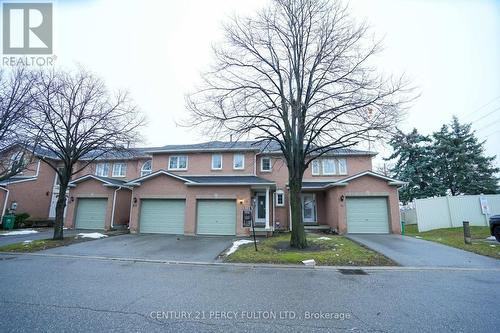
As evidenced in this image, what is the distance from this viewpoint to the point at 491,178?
25312 millimetres

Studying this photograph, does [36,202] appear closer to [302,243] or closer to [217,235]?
[217,235]

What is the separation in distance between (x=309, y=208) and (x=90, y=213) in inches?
699

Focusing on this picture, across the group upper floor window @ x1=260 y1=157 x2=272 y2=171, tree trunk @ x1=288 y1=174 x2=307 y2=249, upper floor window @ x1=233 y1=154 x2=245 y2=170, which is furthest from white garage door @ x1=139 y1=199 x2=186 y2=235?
tree trunk @ x1=288 y1=174 x2=307 y2=249

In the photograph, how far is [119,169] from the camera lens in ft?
74.8

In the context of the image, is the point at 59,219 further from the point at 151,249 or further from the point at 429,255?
the point at 429,255

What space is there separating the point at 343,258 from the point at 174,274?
20.2ft

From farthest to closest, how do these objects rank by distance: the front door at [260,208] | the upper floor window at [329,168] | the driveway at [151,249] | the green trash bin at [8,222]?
the upper floor window at [329,168], the front door at [260,208], the green trash bin at [8,222], the driveway at [151,249]

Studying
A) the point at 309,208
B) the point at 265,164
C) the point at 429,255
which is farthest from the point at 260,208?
the point at 429,255

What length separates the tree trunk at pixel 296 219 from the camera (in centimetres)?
1075

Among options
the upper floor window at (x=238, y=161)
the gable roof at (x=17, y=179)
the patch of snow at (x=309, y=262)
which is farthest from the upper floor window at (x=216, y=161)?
the gable roof at (x=17, y=179)

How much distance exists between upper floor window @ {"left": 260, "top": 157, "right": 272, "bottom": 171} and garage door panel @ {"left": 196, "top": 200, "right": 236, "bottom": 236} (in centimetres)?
540

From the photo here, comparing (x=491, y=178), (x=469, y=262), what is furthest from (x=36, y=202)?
(x=491, y=178)

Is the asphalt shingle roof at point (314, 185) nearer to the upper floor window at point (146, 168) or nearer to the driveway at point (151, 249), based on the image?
the driveway at point (151, 249)

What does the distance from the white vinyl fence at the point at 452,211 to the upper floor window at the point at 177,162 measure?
19213 mm
